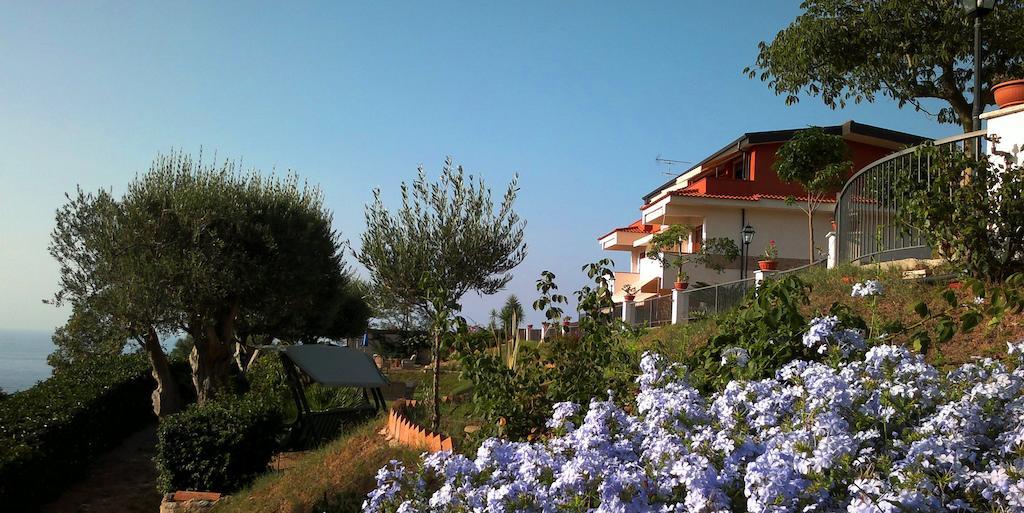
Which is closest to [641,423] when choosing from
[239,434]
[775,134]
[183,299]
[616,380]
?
[616,380]

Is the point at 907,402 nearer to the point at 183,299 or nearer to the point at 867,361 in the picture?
the point at 867,361

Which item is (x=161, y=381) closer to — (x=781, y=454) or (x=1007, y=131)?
(x=1007, y=131)

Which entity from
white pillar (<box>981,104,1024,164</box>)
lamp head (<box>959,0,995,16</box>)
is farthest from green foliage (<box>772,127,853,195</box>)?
white pillar (<box>981,104,1024,164</box>)

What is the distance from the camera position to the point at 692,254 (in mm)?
28625

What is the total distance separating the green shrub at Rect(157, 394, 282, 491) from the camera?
9234mm

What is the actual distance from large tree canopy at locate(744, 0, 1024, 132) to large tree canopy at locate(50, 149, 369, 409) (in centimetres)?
1226

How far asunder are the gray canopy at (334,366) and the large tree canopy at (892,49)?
12.4m

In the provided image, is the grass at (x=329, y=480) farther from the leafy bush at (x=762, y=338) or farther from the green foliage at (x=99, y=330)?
the green foliage at (x=99, y=330)

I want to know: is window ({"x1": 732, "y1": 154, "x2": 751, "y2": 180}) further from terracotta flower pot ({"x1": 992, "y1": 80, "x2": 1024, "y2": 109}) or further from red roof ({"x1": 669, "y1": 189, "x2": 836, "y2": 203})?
terracotta flower pot ({"x1": 992, "y1": 80, "x2": 1024, "y2": 109})

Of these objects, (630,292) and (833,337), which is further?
(630,292)

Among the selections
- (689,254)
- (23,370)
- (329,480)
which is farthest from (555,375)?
(23,370)

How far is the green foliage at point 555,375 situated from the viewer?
5.48m

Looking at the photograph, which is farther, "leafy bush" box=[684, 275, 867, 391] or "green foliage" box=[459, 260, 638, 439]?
"green foliage" box=[459, 260, 638, 439]

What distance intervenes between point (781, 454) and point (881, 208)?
349 inches
